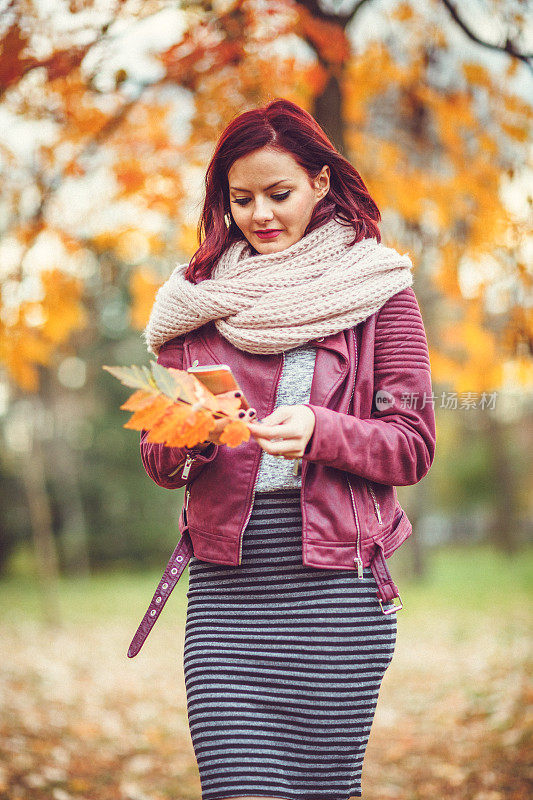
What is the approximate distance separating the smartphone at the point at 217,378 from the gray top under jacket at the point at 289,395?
0.92 feet

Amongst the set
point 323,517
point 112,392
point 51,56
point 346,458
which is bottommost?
point 112,392

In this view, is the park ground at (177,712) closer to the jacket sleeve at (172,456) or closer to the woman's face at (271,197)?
the jacket sleeve at (172,456)

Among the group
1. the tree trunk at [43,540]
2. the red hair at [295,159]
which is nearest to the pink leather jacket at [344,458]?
the red hair at [295,159]

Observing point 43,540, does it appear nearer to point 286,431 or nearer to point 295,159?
point 295,159

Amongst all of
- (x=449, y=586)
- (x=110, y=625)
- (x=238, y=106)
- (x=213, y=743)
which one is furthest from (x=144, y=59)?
(x=449, y=586)

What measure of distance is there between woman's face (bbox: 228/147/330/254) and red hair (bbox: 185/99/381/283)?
3 cm

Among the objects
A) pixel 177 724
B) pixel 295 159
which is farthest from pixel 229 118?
pixel 177 724

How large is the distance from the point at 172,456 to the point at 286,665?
0.56 m

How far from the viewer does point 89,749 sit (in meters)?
5.18

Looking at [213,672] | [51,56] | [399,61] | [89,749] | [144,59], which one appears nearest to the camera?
[213,672]

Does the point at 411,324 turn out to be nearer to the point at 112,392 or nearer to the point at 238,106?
the point at 238,106

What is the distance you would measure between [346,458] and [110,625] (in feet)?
33.8

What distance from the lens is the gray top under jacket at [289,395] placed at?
1933 mm

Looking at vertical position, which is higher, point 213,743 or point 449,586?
point 213,743
